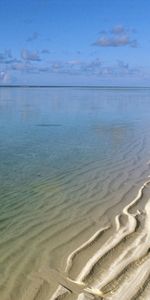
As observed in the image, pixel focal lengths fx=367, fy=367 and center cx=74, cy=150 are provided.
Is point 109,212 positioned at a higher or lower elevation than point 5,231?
higher

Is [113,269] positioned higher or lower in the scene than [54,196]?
lower

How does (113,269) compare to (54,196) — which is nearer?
(113,269)

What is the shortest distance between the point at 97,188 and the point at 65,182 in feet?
3.24

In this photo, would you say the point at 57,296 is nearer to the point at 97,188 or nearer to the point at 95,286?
the point at 95,286

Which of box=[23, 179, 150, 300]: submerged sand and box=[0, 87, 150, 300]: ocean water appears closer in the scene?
box=[23, 179, 150, 300]: submerged sand

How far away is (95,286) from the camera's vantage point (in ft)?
16.1

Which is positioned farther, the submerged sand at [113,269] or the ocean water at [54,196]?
the ocean water at [54,196]

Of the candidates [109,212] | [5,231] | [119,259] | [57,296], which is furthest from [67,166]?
[57,296]

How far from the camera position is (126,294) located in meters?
4.59

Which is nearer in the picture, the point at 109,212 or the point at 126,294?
the point at 126,294

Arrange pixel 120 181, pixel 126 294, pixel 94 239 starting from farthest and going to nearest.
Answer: pixel 120 181 < pixel 94 239 < pixel 126 294

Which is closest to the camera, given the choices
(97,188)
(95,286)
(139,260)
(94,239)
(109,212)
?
(95,286)

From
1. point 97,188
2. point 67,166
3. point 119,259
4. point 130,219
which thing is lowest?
point 119,259

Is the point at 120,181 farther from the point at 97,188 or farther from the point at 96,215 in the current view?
the point at 96,215
